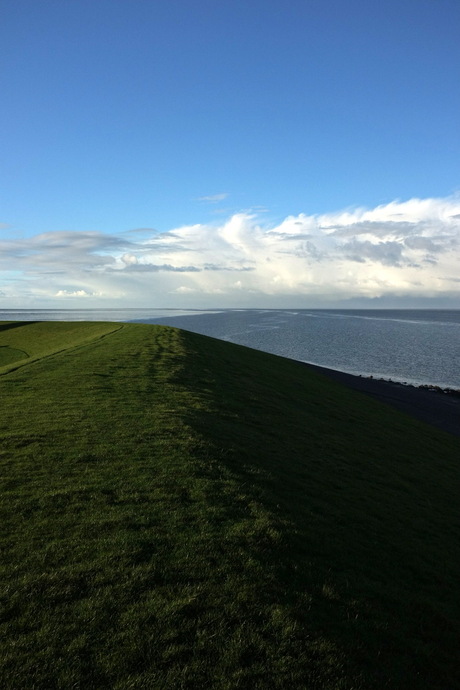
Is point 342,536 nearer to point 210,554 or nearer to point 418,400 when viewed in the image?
point 210,554

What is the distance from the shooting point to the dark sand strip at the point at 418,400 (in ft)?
147

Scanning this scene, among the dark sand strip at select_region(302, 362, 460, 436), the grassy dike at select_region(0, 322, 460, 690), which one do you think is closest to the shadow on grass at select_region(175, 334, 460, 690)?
the grassy dike at select_region(0, 322, 460, 690)

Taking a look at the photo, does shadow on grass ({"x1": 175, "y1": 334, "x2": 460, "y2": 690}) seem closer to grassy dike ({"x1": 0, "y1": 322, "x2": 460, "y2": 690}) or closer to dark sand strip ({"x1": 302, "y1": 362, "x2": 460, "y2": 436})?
grassy dike ({"x1": 0, "y1": 322, "x2": 460, "y2": 690})

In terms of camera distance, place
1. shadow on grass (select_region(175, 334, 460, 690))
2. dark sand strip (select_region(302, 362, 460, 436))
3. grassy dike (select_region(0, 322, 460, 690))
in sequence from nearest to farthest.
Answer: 1. grassy dike (select_region(0, 322, 460, 690))
2. shadow on grass (select_region(175, 334, 460, 690))
3. dark sand strip (select_region(302, 362, 460, 436))

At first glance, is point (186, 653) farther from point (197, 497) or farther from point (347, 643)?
point (197, 497)

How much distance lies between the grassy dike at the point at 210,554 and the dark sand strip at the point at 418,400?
75.9 feet

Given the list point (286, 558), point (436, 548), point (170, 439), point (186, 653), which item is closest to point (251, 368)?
point (170, 439)

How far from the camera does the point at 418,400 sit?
173 ft

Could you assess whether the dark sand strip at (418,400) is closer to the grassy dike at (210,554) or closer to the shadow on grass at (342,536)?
the shadow on grass at (342,536)

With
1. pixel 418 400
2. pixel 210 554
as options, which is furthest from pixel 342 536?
pixel 418 400

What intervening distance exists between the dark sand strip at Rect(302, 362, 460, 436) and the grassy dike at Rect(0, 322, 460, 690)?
23143 millimetres

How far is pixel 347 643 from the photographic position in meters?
7.71

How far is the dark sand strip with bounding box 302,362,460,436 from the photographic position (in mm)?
44656

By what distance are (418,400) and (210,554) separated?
50.2 m
